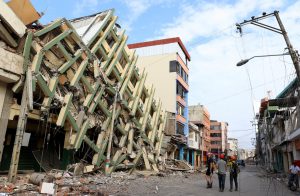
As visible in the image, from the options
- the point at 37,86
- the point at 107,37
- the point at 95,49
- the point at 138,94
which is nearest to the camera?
the point at 37,86

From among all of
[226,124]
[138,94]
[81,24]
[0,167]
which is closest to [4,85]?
[0,167]

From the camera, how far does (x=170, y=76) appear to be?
3550cm

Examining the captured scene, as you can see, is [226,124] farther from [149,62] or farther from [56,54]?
[56,54]

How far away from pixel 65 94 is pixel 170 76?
22729 millimetres

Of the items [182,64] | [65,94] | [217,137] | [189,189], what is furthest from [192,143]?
[217,137]

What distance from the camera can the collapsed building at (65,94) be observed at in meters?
11.3

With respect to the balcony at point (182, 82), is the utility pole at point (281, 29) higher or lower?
lower

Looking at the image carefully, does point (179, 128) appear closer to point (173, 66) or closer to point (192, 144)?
point (173, 66)

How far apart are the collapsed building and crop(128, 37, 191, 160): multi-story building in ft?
43.6

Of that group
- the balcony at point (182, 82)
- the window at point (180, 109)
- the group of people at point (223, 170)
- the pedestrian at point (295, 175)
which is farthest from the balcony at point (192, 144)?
the group of people at point (223, 170)

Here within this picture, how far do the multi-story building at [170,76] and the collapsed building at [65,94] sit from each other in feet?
43.6

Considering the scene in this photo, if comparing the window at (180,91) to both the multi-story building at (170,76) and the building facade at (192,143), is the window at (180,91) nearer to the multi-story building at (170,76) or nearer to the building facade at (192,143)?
the multi-story building at (170,76)

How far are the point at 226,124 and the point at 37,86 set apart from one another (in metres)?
101

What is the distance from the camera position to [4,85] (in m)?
11.4
